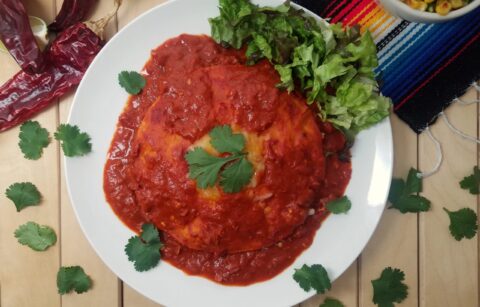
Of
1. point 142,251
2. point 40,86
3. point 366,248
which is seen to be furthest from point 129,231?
point 366,248

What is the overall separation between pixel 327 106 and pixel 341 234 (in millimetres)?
682

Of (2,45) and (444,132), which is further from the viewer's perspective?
(444,132)

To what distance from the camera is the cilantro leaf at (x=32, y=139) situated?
2.93 m

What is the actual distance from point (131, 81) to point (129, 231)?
77cm

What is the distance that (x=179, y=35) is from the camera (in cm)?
275

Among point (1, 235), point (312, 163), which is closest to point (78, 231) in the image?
point (1, 235)

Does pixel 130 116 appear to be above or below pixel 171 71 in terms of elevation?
below

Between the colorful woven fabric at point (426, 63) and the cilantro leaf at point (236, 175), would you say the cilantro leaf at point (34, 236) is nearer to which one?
the cilantro leaf at point (236, 175)

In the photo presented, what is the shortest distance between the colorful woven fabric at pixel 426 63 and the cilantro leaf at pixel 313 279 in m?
1.00

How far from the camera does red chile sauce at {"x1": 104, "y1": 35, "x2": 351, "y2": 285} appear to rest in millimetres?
2723

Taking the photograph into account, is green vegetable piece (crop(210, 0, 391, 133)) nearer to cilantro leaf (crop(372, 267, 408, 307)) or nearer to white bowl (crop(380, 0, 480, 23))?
white bowl (crop(380, 0, 480, 23))

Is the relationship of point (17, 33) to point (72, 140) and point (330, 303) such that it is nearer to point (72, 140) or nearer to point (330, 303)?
point (72, 140)

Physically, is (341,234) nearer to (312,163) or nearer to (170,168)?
(312,163)

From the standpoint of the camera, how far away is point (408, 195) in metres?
3.04
